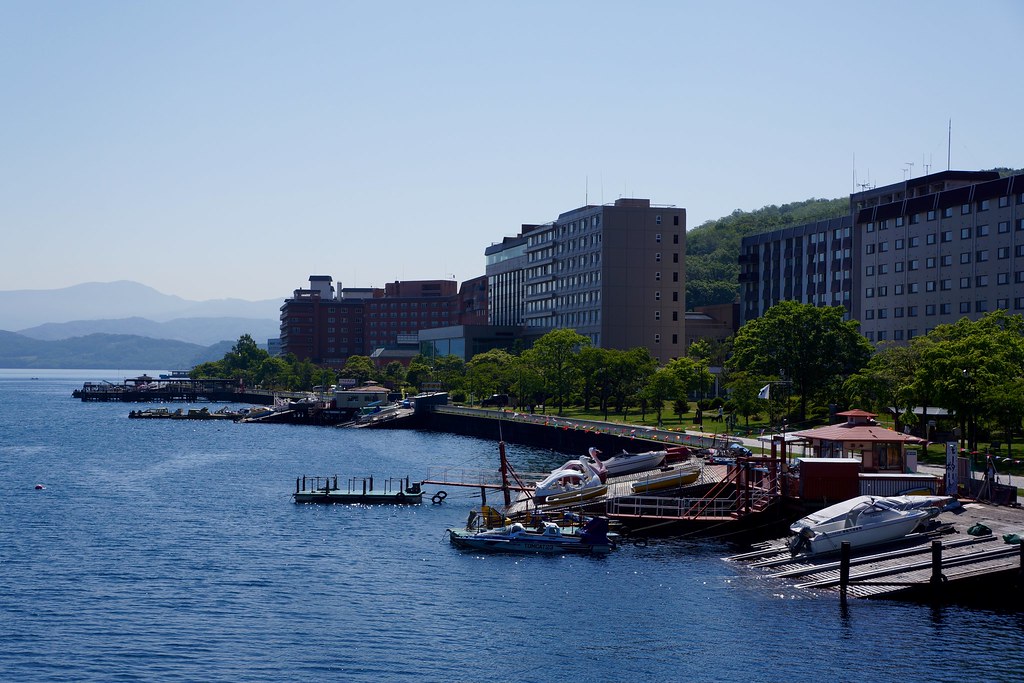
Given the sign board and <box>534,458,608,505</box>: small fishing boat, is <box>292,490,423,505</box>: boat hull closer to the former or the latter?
<box>534,458,608,505</box>: small fishing boat

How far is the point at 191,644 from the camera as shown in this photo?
151 feet

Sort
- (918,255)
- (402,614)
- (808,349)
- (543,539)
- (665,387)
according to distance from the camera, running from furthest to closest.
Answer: (918,255) < (665,387) < (808,349) < (543,539) < (402,614)

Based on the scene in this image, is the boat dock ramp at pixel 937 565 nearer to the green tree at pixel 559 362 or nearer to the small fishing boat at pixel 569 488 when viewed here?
the small fishing boat at pixel 569 488

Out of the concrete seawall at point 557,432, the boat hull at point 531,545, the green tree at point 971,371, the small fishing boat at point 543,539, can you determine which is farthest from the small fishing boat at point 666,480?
the green tree at point 971,371

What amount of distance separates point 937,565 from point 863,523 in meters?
6.86

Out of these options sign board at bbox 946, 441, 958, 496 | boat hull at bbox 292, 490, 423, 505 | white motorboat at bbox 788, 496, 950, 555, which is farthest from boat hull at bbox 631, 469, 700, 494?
boat hull at bbox 292, 490, 423, 505

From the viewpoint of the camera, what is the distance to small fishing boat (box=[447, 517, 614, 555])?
65062mm

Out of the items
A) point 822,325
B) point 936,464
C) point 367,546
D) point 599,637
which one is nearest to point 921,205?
point 822,325

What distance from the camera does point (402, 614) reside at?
51344 mm

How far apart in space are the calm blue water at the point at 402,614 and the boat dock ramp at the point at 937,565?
132cm

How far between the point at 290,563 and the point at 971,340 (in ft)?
181

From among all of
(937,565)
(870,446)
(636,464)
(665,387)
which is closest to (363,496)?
(636,464)

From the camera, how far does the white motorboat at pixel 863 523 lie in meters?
56.9

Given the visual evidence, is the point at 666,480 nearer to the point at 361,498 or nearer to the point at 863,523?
the point at 863,523
